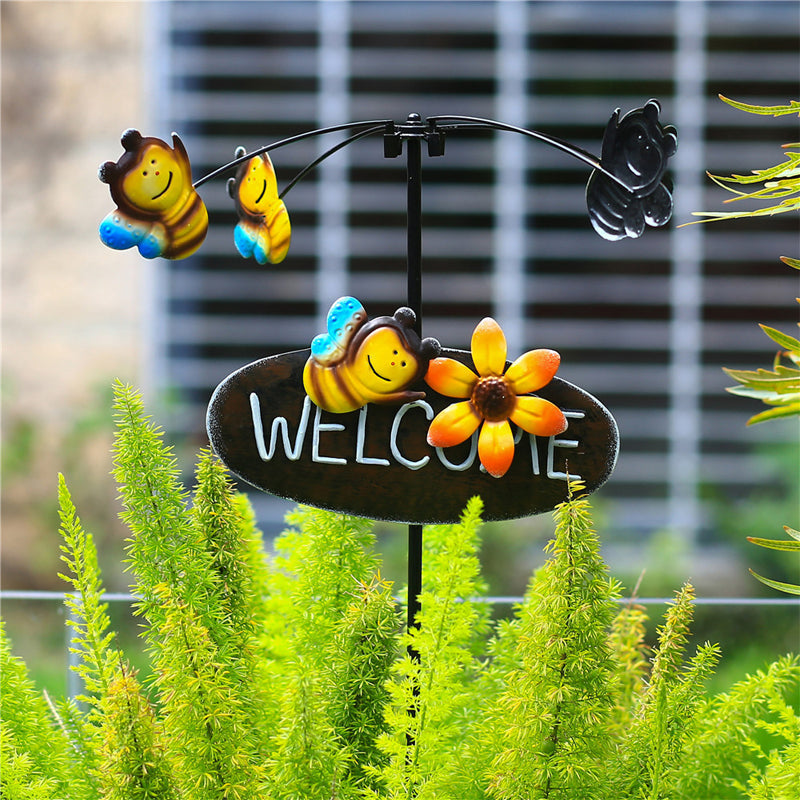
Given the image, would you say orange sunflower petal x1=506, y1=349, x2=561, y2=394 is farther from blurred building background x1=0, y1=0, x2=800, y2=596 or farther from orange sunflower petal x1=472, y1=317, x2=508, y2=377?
blurred building background x1=0, y1=0, x2=800, y2=596

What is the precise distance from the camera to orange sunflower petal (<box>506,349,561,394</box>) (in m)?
0.47

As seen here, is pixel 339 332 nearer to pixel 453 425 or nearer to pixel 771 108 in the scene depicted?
pixel 453 425

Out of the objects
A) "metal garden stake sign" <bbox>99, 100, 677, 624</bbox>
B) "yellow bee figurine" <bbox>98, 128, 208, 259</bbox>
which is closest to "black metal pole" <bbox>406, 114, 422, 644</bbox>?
"metal garden stake sign" <bbox>99, 100, 677, 624</bbox>

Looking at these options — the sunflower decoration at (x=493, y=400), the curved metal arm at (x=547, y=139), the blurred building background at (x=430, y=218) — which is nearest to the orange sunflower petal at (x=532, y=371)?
the sunflower decoration at (x=493, y=400)

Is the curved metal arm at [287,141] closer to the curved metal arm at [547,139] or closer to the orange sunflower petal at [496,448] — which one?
the curved metal arm at [547,139]

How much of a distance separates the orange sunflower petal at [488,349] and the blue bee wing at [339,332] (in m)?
0.06

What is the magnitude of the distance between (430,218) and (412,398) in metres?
1.32

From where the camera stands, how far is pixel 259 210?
525 millimetres

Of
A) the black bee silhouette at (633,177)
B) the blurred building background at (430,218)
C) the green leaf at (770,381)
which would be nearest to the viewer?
the green leaf at (770,381)

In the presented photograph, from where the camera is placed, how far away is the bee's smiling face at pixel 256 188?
1.70ft

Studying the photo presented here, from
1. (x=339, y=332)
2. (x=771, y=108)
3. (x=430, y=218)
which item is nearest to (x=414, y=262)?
(x=339, y=332)

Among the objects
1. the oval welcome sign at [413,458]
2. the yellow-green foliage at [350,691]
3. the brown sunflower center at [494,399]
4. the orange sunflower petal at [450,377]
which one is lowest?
the yellow-green foliage at [350,691]

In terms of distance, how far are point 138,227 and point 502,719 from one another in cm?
31

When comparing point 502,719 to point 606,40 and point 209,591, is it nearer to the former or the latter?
point 209,591
